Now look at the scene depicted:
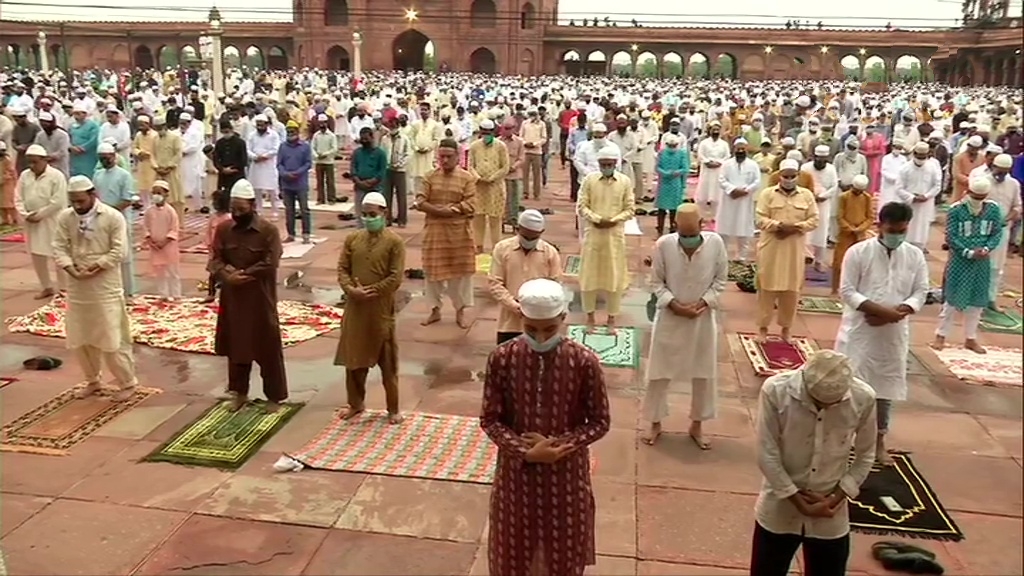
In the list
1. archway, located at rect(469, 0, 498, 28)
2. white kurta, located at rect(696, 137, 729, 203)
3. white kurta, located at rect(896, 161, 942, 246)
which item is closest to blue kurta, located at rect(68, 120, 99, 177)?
white kurta, located at rect(696, 137, 729, 203)

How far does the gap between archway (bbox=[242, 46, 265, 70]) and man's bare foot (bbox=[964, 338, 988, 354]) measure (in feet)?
159

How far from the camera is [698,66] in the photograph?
5031cm

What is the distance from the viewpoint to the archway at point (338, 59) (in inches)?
1865

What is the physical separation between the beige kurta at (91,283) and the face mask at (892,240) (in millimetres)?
4410

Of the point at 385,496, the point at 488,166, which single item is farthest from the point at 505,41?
the point at 385,496

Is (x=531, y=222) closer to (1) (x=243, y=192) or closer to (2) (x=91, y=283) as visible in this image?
(1) (x=243, y=192)

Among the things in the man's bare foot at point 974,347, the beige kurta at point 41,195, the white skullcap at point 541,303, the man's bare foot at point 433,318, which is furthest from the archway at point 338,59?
the white skullcap at point 541,303

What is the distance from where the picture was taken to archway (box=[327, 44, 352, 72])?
47.4m

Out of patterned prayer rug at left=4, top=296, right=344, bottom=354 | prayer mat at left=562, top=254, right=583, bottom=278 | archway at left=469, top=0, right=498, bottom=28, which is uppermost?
archway at left=469, top=0, right=498, bottom=28

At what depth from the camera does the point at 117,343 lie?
223 inches

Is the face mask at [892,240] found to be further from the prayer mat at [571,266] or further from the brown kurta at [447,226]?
the prayer mat at [571,266]

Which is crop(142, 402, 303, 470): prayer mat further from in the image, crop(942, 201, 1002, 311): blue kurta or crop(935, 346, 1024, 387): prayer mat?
crop(942, 201, 1002, 311): blue kurta

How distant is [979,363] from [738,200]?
362cm

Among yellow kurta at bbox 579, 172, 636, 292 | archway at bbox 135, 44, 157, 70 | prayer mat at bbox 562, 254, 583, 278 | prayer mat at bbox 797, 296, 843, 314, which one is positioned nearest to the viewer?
yellow kurta at bbox 579, 172, 636, 292
